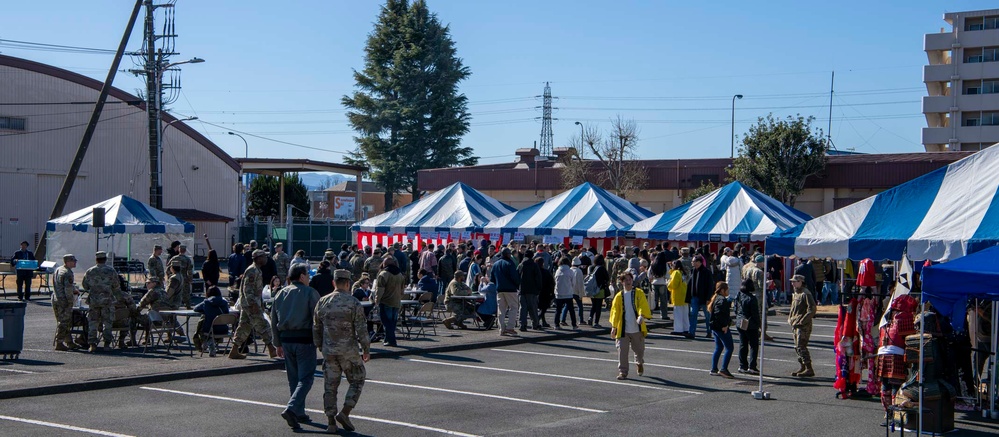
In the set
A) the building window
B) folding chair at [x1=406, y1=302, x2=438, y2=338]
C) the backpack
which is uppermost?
the building window

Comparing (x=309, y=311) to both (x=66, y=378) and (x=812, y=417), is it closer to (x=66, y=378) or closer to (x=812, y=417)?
(x=66, y=378)

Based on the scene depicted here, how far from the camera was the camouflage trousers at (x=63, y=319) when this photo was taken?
1595 centimetres

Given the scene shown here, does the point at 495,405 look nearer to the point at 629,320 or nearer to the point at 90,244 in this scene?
the point at 629,320

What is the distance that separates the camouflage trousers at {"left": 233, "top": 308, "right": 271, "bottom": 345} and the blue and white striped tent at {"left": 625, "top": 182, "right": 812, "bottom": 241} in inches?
587

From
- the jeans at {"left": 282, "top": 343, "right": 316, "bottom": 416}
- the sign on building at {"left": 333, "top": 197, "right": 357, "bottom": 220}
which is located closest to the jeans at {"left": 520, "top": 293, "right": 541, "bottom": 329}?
the jeans at {"left": 282, "top": 343, "right": 316, "bottom": 416}

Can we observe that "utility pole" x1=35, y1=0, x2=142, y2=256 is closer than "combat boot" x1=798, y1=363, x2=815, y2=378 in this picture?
No

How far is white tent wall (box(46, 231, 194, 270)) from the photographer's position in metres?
33.6

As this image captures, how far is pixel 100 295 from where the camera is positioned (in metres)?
15.9

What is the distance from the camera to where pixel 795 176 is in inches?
1683

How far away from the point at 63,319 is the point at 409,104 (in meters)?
50.6

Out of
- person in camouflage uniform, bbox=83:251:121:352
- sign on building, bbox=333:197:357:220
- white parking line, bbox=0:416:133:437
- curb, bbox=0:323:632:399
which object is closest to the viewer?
white parking line, bbox=0:416:133:437

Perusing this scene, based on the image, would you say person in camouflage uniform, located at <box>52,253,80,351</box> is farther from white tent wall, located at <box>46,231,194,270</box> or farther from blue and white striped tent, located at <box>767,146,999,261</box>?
white tent wall, located at <box>46,231,194,270</box>

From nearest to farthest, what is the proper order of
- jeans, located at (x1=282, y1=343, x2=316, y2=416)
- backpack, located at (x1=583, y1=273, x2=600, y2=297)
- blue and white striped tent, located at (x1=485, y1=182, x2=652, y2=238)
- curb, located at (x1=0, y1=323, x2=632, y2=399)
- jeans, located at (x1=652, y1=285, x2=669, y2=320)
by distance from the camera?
jeans, located at (x1=282, y1=343, x2=316, y2=416) → curb, located at (x1=0, y1=323, x2=632, y2=399) → backpack, located at (x1=583, y1=273, x2=600, y2=297) → jeans, located at (x1=652, y1=285, x2=669, y2=320) → blue and white striped tent, located at (x1=485, y1=182, x2=652, y2=238)

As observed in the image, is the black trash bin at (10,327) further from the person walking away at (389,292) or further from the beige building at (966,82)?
the beige building at (966,82)
